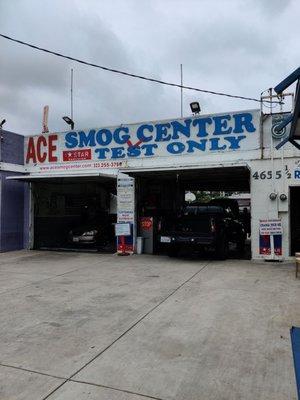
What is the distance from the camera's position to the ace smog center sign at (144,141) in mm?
12844

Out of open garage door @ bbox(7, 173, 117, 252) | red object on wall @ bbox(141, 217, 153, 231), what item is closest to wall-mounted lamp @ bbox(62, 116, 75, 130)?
open garage door @ bbox(7, 173, 117, 252)

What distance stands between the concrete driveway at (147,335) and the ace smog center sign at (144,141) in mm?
5072

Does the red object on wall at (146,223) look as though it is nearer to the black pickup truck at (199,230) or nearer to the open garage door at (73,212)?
the black pickup truck at (199,230)

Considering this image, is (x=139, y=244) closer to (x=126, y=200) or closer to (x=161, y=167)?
(x=126, y=200)

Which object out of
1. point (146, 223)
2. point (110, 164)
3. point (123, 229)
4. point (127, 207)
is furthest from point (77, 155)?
point (146, 223)

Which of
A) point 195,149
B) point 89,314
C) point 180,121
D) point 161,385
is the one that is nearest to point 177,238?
point 195,149

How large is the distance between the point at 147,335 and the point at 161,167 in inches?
321

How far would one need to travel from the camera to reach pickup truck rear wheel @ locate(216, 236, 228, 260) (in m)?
12.2

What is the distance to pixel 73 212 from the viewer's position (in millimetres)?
19266

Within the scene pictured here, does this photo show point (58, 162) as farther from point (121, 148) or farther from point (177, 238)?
point (177, 238)

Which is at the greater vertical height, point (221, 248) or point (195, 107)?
point (195, 107)

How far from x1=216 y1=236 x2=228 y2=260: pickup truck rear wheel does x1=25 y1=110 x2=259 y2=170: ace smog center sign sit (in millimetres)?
3009

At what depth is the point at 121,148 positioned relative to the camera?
47.4ft

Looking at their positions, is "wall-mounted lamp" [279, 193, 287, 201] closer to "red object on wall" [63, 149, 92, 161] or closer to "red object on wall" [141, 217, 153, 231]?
"red object on wall" [141, 217, 153, 231]
